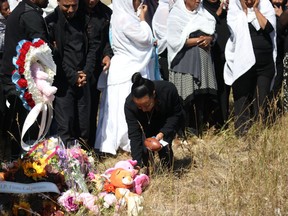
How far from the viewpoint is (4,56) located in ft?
17.1

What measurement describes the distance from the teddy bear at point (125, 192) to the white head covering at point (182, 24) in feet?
5.70

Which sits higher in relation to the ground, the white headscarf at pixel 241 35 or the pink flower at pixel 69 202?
the white headscarf at pixel 241 35

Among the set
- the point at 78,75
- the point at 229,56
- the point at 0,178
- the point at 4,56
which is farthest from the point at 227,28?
the point at 0,178

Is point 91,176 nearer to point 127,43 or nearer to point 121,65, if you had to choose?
point 121,65

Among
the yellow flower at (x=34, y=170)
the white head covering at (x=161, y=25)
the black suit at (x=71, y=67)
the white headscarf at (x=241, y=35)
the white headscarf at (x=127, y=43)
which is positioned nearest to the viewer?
the yellow flower at (x=34, y=170)

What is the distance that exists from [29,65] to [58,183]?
1.02m

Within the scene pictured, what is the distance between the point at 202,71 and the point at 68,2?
4.98 feet

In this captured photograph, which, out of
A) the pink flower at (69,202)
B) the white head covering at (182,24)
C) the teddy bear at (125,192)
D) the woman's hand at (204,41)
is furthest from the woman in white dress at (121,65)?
the pink flower at (69,202)

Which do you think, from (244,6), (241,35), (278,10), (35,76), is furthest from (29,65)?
(278,10)

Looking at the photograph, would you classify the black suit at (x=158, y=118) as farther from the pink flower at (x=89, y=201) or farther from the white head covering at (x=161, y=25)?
the white head covering at (x=161, y=25)

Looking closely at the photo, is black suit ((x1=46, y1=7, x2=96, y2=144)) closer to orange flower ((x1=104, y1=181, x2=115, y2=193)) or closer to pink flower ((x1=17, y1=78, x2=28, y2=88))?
pink flower ((x1=17, y1=78, x2=28, y2=88))

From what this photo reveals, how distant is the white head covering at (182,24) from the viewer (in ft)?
19.6

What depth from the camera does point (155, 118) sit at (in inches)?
200

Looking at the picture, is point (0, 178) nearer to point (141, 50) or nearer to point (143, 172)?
point (143, 172)
